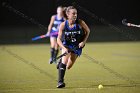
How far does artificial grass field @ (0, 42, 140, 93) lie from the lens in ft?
26.3

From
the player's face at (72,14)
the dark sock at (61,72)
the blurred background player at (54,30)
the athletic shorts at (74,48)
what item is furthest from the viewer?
the blurred background player at (54,30)

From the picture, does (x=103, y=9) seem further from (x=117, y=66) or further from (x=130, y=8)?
(x=117, y=66)

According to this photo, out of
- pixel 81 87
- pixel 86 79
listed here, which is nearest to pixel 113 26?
pixel 86 79

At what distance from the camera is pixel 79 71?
10.6m

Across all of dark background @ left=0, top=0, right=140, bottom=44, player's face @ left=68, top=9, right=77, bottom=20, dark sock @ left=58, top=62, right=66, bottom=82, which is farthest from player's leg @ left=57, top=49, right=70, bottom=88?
dark background @ left=0, top=0, right=140, bottom=44

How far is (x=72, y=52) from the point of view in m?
8.29

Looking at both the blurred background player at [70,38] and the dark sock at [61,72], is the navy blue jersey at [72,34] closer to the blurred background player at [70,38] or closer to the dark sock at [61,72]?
the blurred background player at [70,38]

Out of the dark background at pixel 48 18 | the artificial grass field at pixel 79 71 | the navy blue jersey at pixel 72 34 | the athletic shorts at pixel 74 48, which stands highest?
the navy blue jersey at pixel 72 34

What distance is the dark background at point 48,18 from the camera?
18625 mm

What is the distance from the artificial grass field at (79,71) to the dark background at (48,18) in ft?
7.06

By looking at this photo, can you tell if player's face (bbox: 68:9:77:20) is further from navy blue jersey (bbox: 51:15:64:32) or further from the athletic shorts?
navy blue jersey (bbox: 51:15:64:32)

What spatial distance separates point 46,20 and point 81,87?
1102 centimetres

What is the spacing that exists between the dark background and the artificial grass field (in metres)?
2.15

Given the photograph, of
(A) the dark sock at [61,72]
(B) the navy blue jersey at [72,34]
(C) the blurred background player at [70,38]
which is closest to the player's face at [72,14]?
(C) the blurred background player at [70,38]
